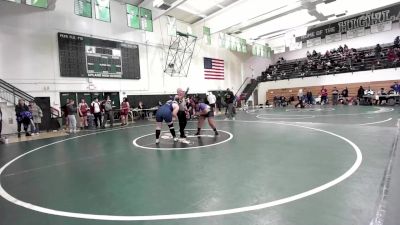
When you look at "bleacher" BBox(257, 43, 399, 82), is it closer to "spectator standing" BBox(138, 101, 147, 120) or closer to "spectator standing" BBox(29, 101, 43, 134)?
"spectator standing" BBox(138, 101, 147, 120)

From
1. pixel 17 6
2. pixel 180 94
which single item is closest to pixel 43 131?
pixel 17 6

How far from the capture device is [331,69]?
27.8 metres

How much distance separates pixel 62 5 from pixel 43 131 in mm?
8582

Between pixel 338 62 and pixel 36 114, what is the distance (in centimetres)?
2834

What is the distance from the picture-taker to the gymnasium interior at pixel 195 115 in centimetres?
340

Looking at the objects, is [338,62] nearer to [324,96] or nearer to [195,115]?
[324,96]

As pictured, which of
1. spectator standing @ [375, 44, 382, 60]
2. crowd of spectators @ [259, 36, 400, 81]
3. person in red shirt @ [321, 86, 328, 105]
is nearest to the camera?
person in red shirt @ [321, 86, 328, 105]

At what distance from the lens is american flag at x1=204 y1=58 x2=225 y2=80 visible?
27.8 m

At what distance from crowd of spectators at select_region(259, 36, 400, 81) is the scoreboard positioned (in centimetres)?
1882

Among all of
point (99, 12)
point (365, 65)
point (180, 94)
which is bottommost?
point (180, 94)

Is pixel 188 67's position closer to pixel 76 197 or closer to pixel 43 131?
pixel 43 131

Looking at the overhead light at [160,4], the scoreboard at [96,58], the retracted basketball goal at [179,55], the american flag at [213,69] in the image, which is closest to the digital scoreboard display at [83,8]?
the scoreboard at [96,58]

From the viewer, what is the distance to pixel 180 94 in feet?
28.4

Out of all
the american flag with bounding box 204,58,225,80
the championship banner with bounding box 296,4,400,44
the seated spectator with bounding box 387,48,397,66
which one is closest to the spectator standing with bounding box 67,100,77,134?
the american flag with bounding box 204,58,225,80
